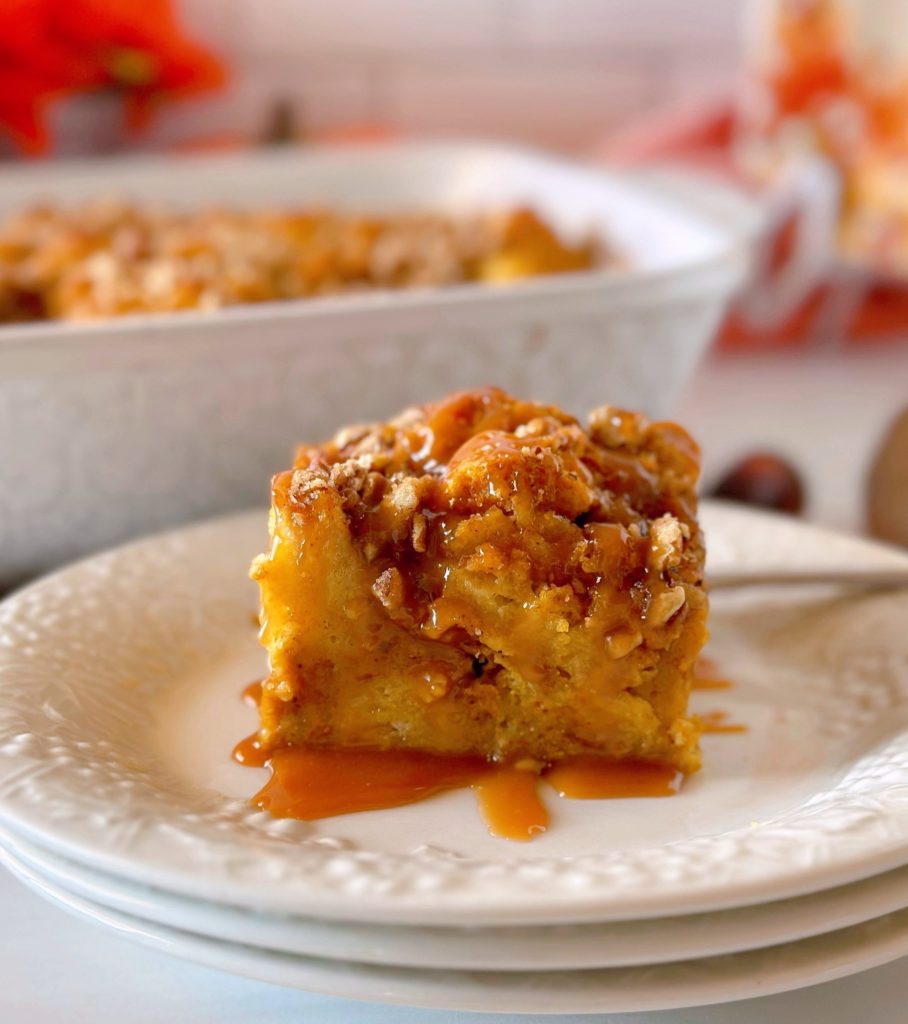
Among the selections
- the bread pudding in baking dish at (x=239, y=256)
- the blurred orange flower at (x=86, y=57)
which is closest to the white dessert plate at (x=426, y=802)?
the bread pudding in baking dish at (x=239, y=256)

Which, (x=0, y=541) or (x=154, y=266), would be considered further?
(x=154, y=266)

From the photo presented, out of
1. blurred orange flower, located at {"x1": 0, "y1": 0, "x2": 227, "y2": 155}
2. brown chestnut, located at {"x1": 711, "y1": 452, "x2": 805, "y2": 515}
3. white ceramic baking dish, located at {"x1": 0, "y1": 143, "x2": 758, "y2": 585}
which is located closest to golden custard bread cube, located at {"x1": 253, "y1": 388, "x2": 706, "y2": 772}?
white ceramic baking dish, located at {"x1": 0, "y1": 143, "x2": 758, "y2": 585}

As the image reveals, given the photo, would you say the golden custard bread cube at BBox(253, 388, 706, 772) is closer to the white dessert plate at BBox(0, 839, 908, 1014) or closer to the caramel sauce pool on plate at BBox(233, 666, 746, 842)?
the caramel sauce pool on plate at BBox(233, 666, 746, 842)

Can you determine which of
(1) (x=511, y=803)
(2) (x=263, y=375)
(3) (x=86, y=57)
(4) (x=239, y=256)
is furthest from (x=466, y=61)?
(1) (x=511, y=803)

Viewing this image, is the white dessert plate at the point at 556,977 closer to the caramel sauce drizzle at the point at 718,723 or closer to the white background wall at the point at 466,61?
the caramel sauce drizzle at the point at 718,723

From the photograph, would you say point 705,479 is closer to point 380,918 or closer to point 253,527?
point 253,527

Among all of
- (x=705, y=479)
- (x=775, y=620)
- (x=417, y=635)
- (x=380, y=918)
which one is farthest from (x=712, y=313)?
(x=380, y=918)
